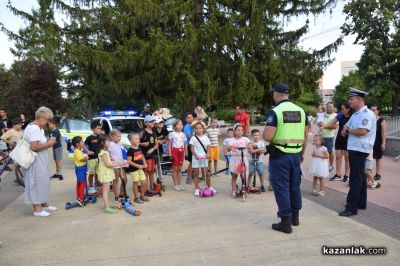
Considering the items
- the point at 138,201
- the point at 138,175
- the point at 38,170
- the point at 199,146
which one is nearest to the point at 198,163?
the point at 199,146

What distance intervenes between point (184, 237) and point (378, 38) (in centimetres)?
2925

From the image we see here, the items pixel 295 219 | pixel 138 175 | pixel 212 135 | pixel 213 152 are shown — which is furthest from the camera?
pixel 213 152

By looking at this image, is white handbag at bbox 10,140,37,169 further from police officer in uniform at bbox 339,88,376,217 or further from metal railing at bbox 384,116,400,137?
metal railing at bbox 384,116,400,137

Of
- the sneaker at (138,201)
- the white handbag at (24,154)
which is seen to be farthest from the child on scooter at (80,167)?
the sneaker at (138,201)

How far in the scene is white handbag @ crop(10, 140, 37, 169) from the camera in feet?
19.5

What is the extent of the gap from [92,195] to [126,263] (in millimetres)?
3358

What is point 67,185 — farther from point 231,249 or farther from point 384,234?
point 384,234

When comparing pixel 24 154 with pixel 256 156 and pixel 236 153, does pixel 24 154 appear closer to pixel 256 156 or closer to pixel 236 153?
pixel 236 153

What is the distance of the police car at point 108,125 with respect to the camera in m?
11.1

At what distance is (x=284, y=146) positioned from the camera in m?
5.04

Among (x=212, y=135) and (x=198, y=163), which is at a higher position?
(x=212, y=135)

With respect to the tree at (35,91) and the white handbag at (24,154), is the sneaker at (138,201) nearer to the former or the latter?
the white handbag at (24,154)

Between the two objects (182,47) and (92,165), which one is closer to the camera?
(92,165)

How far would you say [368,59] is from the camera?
95.9ft
